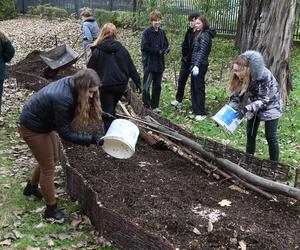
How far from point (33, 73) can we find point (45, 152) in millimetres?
7054

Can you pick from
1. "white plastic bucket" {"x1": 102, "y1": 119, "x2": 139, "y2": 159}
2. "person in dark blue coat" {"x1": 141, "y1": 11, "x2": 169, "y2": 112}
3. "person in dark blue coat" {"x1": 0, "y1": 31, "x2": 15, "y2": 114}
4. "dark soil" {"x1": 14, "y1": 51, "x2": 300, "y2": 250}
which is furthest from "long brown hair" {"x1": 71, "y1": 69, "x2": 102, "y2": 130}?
"person in dark blue coat" {"x1": 141, "y1": 11, "x2": 169, "y2": 112}

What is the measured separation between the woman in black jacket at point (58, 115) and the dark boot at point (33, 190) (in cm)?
63

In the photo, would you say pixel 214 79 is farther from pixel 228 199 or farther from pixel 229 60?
pixel 228 199

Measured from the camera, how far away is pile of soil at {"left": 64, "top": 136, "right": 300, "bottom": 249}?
A: 4.49 meters

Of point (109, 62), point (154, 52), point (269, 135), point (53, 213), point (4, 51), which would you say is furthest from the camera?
point (154, 52)

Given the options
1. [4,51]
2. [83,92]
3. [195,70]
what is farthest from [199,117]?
[83,92]

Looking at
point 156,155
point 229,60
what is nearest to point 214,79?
point 229,60

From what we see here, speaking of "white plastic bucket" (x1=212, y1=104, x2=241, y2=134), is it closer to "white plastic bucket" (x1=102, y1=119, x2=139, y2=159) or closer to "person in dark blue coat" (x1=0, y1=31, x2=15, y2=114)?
"white plastic bucket" (x1=102, y1=119, x2=139, y2=159)

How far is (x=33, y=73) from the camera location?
1148 cm

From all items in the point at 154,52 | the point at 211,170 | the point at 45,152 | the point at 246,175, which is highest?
the point at 154,52

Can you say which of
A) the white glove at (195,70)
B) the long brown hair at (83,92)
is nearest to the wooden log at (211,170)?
the white glove at (195,70)

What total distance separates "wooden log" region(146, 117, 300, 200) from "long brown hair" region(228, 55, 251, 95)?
2.78ft

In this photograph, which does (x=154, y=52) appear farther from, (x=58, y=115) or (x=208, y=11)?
(x=208, y=11)

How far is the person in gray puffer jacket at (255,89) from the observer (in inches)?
219
